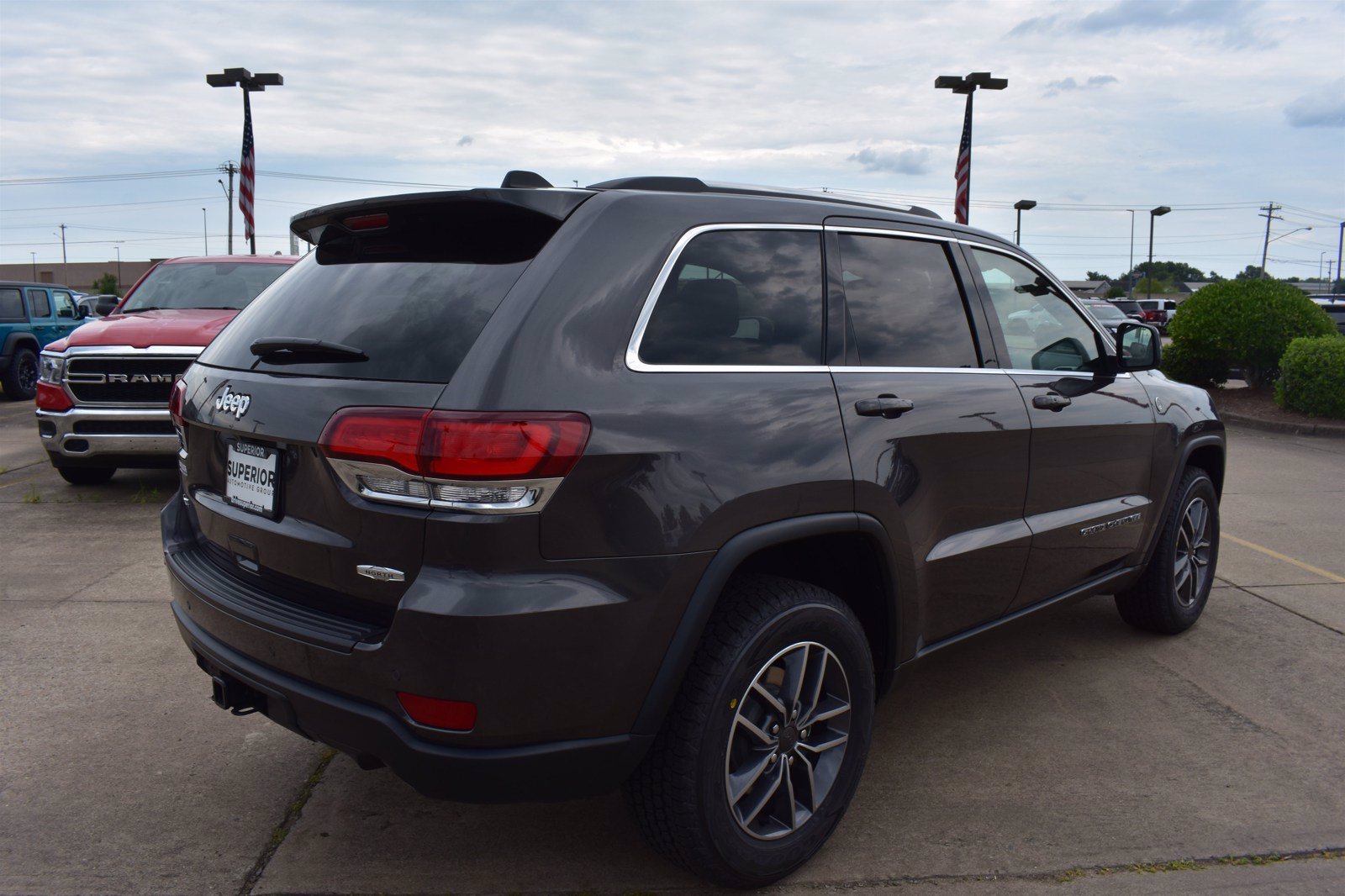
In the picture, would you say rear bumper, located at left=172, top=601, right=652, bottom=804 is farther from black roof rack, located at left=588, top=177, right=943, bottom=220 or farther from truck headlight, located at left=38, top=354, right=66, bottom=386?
truck headlight, located at left=38, top=354, right=66, bottom=386

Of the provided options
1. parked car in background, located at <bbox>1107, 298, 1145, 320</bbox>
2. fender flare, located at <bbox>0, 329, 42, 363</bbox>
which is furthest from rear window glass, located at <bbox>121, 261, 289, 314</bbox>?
parked car in background, located at <bbox>1107, 298, 1145, 320</bbox>

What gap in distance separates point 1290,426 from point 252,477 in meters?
12.5

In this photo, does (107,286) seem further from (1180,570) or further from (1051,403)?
(1051,403)

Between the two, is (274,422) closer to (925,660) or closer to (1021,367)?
(925,660)

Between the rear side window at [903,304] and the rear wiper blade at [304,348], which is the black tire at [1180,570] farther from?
the rear wiper blade at [304,348]

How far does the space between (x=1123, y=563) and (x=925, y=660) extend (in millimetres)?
1504

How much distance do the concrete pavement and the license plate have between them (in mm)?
1021

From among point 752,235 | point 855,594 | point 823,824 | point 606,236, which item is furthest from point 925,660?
point 606,236

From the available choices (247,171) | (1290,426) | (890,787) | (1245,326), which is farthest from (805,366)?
(247,171)

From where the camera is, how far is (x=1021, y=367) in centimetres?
379

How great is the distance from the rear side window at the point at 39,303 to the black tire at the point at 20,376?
0.66m

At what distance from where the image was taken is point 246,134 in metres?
20.8

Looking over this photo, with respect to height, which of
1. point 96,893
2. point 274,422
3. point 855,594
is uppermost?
Result: point 274,422

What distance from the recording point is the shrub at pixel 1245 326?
13.5 m
